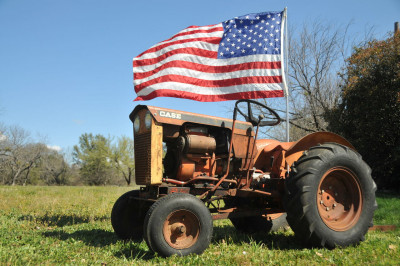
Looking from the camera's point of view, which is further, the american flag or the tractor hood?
the american flag

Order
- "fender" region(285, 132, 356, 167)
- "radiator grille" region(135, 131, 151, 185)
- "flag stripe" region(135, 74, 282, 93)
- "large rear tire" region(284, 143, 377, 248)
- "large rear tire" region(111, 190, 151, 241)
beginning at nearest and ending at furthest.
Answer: "large rear tire" region(284, 143, 377, 248), "radiator grille" region(135, 131, 151, 185), "large rear tire" region(111, 190, 151, 241), "fender" region(285, 132, 356, 167), "flag stripe" region(135, 74, 282, 93)

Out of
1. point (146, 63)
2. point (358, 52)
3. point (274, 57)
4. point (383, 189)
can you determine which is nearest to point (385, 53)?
point (358, 52)

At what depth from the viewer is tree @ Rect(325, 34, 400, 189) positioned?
11508mm

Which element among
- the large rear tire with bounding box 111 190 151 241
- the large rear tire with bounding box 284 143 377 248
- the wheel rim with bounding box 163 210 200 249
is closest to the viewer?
the wheel rim with bounding box 163 210 200 249

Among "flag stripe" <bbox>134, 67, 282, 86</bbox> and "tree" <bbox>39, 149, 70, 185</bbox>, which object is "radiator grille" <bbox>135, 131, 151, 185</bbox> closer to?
"flag stripe" <bbox>134, 67, 282, 86</bbox>

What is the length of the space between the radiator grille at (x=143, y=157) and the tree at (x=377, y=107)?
389 inches

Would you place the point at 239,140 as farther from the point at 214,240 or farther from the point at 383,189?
the point at 383,189

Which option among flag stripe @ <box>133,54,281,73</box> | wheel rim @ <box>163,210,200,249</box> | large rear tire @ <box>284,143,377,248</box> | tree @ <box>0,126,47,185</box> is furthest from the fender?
tree @ <box>0,126,47,185</box>

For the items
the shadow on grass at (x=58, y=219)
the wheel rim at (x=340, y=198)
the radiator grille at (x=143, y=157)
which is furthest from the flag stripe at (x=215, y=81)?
the shadow on grass at (x=58, y=219)

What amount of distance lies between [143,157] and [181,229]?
3.89 ft

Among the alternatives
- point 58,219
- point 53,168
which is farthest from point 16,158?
point 58,219

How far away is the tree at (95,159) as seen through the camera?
158 feet

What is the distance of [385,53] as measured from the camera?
12.1 meters

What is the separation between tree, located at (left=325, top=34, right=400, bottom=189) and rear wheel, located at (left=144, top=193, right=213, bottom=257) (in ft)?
32.7
